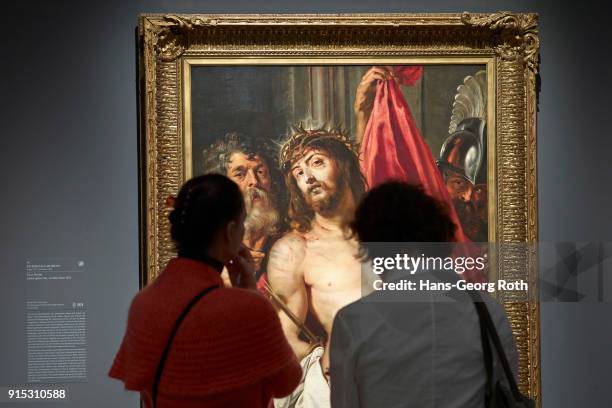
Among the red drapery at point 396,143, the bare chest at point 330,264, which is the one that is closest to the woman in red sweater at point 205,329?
the bare chest at point 330,264

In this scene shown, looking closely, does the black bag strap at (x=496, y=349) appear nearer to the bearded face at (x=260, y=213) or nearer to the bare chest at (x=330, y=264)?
the bare chest at (x=330, y=264)

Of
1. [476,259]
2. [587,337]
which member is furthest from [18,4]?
[587,337]

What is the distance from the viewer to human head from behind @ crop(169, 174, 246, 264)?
1.96m

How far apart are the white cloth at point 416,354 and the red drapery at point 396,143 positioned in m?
0.89

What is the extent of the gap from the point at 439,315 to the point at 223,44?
153 centimetres

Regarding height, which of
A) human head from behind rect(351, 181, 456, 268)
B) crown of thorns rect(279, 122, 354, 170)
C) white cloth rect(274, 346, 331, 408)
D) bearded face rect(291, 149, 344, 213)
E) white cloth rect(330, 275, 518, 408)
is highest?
crown of thorns rect(279, 122, 354, 170)

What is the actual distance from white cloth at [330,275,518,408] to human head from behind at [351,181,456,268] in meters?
0.15

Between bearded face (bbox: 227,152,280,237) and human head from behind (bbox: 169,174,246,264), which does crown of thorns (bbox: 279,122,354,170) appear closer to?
bearded face (bbox: 227,152,280,237)

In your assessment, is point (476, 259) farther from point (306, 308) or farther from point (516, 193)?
point (306, 308)

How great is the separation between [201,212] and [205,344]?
366 millimetres

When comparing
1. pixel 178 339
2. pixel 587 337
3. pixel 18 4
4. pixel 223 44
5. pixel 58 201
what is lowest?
pixel 587 337

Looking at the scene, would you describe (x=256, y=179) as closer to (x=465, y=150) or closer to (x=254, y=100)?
(x=254, y=100)

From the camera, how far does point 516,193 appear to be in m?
3.01

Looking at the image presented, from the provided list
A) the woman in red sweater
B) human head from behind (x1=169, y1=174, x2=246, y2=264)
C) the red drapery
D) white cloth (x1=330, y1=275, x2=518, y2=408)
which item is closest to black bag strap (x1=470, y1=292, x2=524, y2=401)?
white cloth (x1=330, y1=275, x2=518, y2=408)
